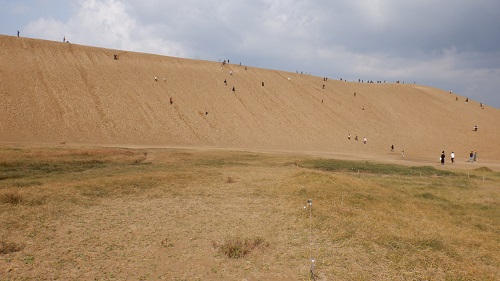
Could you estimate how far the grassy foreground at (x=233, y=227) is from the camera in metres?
8.50

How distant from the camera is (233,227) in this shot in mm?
11547

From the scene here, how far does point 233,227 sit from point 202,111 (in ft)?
138

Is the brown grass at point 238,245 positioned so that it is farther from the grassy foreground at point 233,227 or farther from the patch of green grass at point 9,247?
the patch of green grass at point 9,247

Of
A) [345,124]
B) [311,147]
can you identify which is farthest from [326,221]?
[345,124]

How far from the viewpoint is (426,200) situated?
54.3ft

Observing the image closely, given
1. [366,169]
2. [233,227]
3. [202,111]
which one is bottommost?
[233,227]

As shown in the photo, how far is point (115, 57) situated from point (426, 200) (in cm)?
5674

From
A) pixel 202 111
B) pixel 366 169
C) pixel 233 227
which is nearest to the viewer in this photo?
pixel 233 227

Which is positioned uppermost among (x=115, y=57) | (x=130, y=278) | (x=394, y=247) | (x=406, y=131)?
(x=115, y=57)

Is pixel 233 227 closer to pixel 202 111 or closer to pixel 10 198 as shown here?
pixel 10 198

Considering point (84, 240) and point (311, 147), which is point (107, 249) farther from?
point (311, 147)

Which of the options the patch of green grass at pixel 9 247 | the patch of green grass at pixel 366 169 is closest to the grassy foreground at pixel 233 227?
the patch of green grass at pixel 9 247

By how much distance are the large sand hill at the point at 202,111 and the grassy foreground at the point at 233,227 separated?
73.3 ft

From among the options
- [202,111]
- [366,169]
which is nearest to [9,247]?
[366,169]
